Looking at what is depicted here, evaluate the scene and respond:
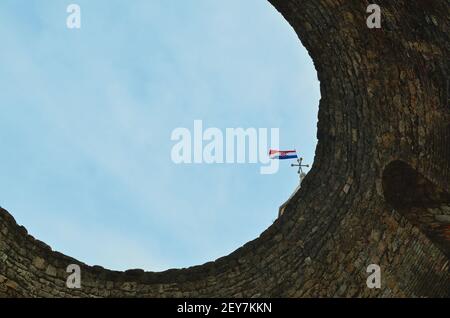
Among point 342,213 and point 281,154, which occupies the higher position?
point 281,154

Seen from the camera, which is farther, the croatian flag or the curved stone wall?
the croatian flag

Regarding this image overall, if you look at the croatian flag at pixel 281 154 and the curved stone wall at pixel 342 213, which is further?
the croatian flag at pixel 281 154

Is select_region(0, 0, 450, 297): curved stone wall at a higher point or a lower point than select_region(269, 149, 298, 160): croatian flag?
lower

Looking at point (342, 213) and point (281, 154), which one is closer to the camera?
point (342, 213)

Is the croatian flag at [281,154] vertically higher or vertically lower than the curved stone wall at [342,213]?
higher

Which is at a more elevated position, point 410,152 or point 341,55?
point 341,55

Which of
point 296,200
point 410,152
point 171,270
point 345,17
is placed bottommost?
point 171,270

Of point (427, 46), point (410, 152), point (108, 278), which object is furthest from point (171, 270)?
point (427, 46)
